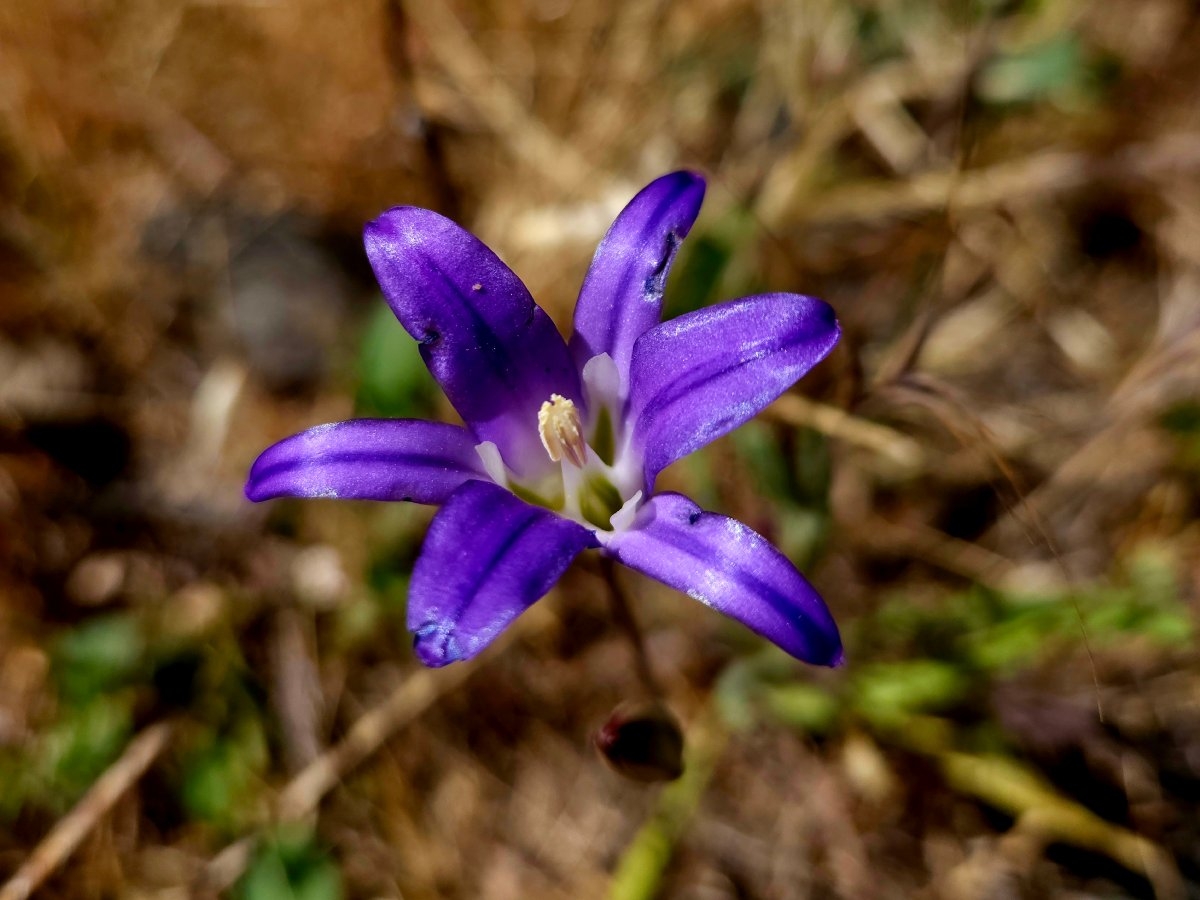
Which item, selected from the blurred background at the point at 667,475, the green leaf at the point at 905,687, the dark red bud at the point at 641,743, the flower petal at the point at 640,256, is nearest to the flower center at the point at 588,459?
the flower petal at the point at 640,256

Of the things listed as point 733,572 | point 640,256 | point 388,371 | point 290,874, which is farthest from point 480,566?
point 290,874

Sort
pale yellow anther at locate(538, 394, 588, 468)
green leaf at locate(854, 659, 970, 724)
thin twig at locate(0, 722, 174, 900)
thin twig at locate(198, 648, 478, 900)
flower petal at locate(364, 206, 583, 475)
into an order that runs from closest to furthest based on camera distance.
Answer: flower petal at locate(364, 206, 583, 475) → pale yellow anther at locate(538, 394, 588, 468) → green leaf at locate(854, 659, 970, 724) → thin twig at locate(0, 722, 174, 900) → thin twig at locate(198, 648, 478, 900)

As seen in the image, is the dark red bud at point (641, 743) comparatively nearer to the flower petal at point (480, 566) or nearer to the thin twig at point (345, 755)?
the flower petal at point (480, 566)

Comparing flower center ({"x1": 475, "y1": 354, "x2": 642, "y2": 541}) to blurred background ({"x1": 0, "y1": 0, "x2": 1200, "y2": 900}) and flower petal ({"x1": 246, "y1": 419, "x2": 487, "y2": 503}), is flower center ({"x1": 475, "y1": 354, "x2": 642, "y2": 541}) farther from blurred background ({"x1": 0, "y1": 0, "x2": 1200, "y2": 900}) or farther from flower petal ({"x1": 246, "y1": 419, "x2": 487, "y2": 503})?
blurred background ({"x1": 0, "y1": 0, "x2": 1200, "y2": 900})

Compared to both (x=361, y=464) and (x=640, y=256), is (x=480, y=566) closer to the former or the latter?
(x=361, y=464)


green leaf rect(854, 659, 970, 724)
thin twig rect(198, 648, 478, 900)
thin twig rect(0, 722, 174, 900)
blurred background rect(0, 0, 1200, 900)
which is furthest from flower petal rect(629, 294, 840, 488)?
thin twig rect(0, 722, 174, 900)

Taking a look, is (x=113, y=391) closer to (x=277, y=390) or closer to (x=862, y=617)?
(x=277, y=390)
